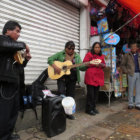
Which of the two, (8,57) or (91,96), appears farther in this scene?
(91,96)

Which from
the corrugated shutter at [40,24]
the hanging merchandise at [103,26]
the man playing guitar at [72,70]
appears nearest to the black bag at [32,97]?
the man playing guitar at [72,70]

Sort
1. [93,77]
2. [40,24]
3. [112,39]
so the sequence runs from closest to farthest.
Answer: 1. [93,77]
2. [40,24]
3. [112,39]

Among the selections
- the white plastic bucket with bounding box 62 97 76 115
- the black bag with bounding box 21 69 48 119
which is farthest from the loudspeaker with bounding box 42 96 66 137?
the black bag with bounding box 21 69 48 119

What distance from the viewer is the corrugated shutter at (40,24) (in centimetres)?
363

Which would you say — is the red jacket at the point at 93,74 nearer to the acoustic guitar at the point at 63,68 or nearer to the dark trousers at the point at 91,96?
the dark trousers at the point at 91,96

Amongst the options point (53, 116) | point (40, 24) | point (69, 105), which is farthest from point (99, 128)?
point (40, 24)

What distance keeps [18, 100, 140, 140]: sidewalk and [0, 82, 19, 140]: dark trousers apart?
1.78ft

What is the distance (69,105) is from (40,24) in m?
2.54

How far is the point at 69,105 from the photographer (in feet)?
8.72

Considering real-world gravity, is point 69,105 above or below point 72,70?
below

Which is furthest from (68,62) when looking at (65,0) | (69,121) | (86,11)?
(86,11)

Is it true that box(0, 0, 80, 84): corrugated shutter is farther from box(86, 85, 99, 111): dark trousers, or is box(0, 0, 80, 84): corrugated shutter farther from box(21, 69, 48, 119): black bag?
box(86, 85, 99, 111): dark trousers

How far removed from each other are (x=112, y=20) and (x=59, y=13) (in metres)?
2.16

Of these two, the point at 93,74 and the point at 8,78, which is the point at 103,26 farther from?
the point at 8,78
